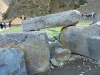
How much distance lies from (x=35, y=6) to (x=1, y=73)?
33.7 m

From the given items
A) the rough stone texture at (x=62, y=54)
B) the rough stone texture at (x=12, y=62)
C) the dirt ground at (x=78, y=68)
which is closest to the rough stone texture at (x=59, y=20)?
the rough stone texture at (x=62, y=54)

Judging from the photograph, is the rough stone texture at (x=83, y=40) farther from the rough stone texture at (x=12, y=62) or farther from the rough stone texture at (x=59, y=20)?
the rough stone texture at (x=12, y=62)

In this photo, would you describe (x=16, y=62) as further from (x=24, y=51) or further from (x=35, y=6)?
(x=35, y=6)

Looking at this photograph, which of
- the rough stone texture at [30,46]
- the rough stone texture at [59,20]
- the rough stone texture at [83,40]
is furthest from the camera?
the rough stone texture at [59,20]

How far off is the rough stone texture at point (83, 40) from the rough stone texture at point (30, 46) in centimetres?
104

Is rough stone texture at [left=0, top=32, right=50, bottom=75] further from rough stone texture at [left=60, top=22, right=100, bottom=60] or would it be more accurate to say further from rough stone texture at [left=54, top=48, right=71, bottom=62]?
rough stone texture at [left=60, top=22, right=100, bottom=60]

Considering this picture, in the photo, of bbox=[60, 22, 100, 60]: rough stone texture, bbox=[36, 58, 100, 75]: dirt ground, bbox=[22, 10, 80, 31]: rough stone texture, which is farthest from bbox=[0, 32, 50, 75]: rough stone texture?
bbox=[60, 22, 100, 60]: rough stone texture

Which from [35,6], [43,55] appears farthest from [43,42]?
[35,6]

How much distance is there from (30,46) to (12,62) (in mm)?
761

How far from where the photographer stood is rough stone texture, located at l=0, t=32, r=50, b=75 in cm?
526

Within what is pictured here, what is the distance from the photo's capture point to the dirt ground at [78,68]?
5.32 metres

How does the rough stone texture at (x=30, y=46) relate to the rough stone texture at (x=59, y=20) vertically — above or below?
below

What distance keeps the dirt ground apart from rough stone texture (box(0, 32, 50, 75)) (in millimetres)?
276

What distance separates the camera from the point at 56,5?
39531mm
